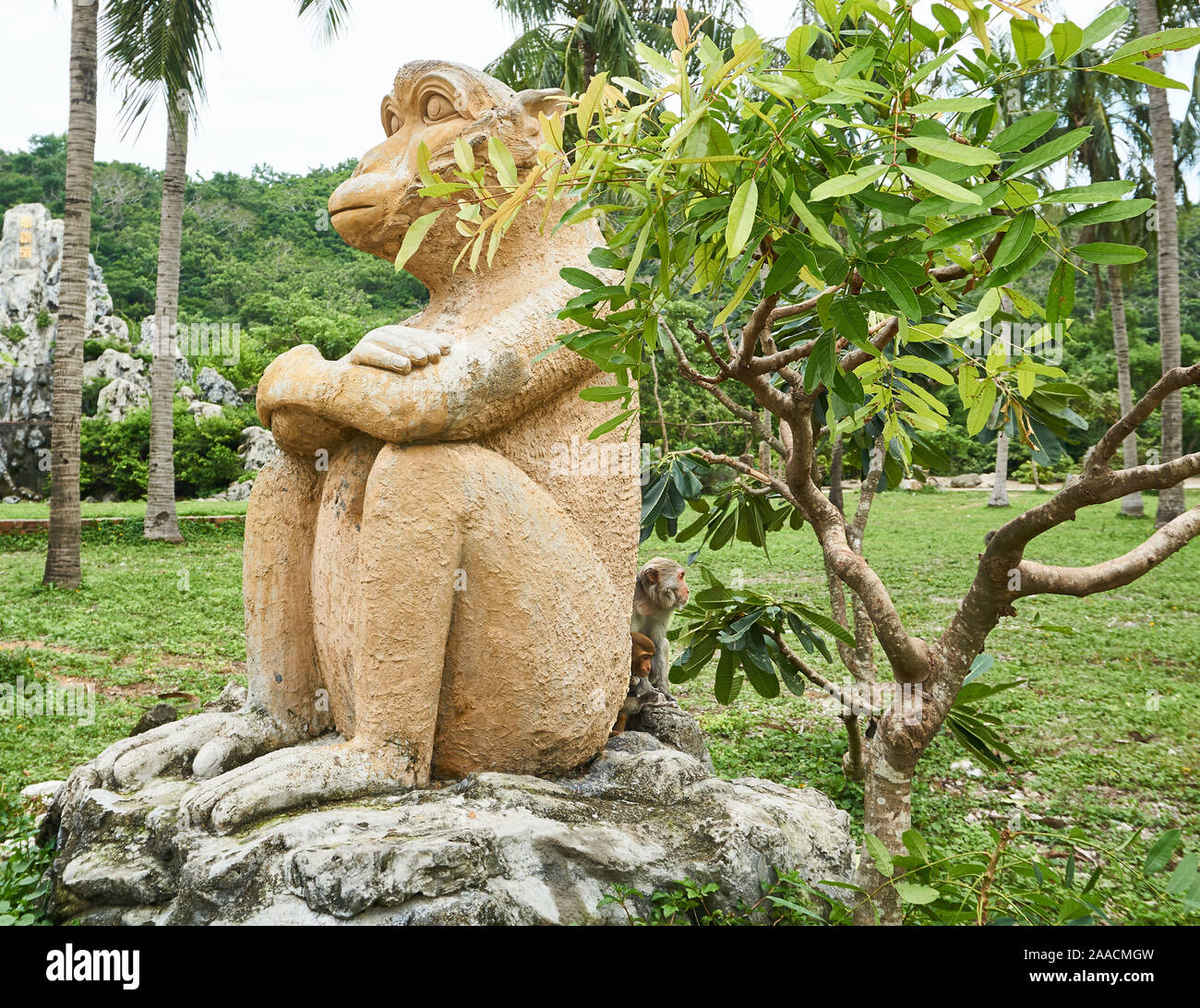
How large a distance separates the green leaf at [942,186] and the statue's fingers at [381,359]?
1.43m

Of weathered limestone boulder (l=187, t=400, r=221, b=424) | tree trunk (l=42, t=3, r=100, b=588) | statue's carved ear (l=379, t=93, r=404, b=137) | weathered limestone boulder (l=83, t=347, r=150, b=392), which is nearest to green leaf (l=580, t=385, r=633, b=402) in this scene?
statue's carved ear (l=379, t=93, r=404, b=137)

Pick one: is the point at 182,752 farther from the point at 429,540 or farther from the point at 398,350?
the point at 398,350

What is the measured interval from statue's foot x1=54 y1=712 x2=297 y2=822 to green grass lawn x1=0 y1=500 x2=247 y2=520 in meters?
13.1

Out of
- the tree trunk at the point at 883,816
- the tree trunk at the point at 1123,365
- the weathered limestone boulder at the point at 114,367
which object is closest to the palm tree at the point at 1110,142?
the tree trunk at the point at 1123,365

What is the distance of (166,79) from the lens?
410 inches

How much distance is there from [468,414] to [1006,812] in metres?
3.91

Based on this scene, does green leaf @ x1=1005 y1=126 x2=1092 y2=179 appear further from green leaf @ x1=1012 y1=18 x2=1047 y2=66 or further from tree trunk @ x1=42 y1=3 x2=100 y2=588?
tree trunk @ x1=42 y1=3 x2=100 y2=588

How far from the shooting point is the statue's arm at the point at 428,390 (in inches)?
88.3

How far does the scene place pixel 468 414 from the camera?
7.59 feet

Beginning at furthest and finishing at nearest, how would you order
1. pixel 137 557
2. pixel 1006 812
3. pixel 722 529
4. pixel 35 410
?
pixel 35 410 → pixel 137 557 → pixel 1006 812 → pixel 722 529

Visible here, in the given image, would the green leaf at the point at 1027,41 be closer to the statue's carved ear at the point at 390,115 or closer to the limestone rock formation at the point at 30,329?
the statue's carved ear at the point at 390,115

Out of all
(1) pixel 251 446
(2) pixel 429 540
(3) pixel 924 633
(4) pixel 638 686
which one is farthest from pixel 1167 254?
(1) pixel 251 446
